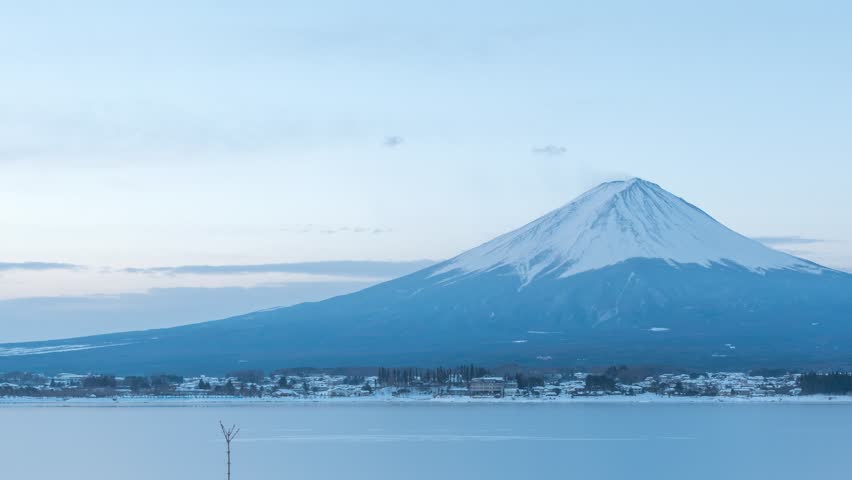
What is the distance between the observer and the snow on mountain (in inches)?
5448

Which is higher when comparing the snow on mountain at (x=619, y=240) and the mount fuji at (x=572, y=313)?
the snow on mountain at (x=619, y=240)

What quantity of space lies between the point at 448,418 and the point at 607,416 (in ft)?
21.6

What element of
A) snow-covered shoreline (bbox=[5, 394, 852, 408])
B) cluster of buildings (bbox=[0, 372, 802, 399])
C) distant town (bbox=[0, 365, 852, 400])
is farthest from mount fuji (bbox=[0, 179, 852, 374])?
snow-covered shoreline (bbox=[5, 394, 852, 408])

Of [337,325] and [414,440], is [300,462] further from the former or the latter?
[337,325]

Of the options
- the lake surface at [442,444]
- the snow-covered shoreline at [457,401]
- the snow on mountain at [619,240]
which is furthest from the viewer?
the snow on mountain at [619,240]

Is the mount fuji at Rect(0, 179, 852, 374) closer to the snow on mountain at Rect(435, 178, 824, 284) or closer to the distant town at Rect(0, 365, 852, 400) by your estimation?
the snow on mountain at Rect(435, 178, 824, 284)

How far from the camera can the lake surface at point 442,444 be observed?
37.1m

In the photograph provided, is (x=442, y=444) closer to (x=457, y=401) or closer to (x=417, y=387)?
(x=457, y=401)

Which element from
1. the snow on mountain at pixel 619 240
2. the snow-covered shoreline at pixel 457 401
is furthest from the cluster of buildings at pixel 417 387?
the snow on mountain at pixel 619 240

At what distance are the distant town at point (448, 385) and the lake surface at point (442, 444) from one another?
1100cm

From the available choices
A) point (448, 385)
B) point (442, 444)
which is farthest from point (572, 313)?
point (442, 444)

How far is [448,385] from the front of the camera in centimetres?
8331

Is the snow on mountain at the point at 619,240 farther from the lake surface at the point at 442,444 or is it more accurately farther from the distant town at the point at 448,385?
the lake surface at the point at 442,444

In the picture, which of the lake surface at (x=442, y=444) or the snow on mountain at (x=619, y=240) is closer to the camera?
the lake surface at (x=442, y=444)
